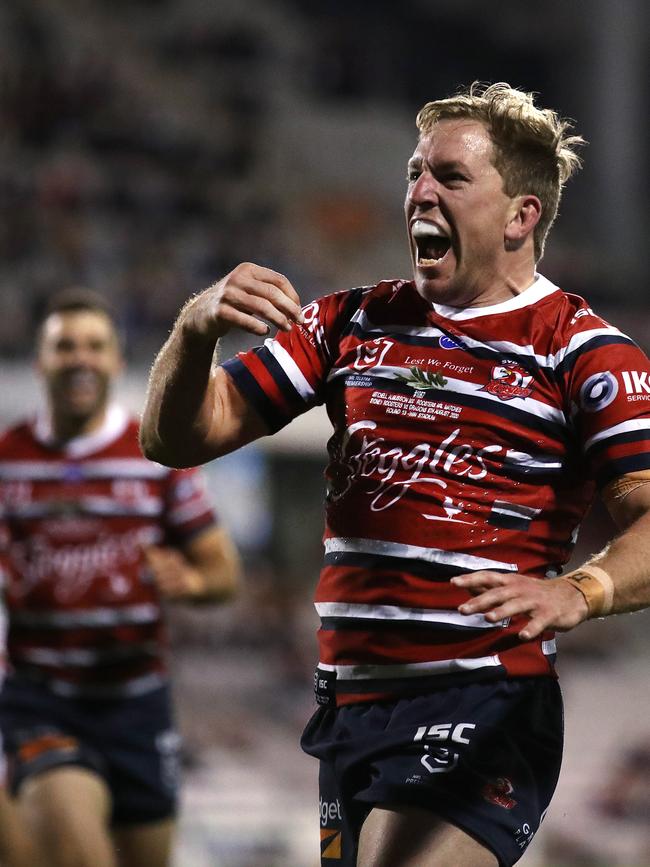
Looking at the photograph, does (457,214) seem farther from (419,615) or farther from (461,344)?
(419,615)

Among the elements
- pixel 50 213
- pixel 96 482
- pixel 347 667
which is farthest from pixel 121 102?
pixel 347 667

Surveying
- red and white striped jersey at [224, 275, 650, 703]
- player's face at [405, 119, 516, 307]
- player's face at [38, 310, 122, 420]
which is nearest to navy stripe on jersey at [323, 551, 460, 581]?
red and white striped jersey at [224, 275, 650, 703]

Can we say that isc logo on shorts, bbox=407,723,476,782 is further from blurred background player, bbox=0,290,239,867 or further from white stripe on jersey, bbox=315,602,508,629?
blurred background player, bbox=0,290,239,867

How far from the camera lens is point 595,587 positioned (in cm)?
260

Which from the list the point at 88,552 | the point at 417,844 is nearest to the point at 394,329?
the point at 417,844

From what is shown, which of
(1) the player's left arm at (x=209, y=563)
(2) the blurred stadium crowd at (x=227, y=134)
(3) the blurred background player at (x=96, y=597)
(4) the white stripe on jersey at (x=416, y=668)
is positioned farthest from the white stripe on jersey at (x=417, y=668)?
(2) the blurred stadium crowd at (x=227, y=134)

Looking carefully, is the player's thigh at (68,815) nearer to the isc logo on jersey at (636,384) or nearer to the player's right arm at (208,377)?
the player's right arm at (208,377)

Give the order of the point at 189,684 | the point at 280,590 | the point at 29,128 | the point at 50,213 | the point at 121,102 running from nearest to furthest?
the point at 189,684
the point at 280,590
the point at 50,213
the point at 29,128
the point at 121,102

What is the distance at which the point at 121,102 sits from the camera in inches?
601

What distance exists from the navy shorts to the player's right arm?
0.65 meters

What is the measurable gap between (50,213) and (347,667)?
1093 cm

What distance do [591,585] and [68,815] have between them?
2776mm

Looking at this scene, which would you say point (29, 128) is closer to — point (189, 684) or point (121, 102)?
point (121, 102)

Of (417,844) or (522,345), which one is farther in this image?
(522,345)
